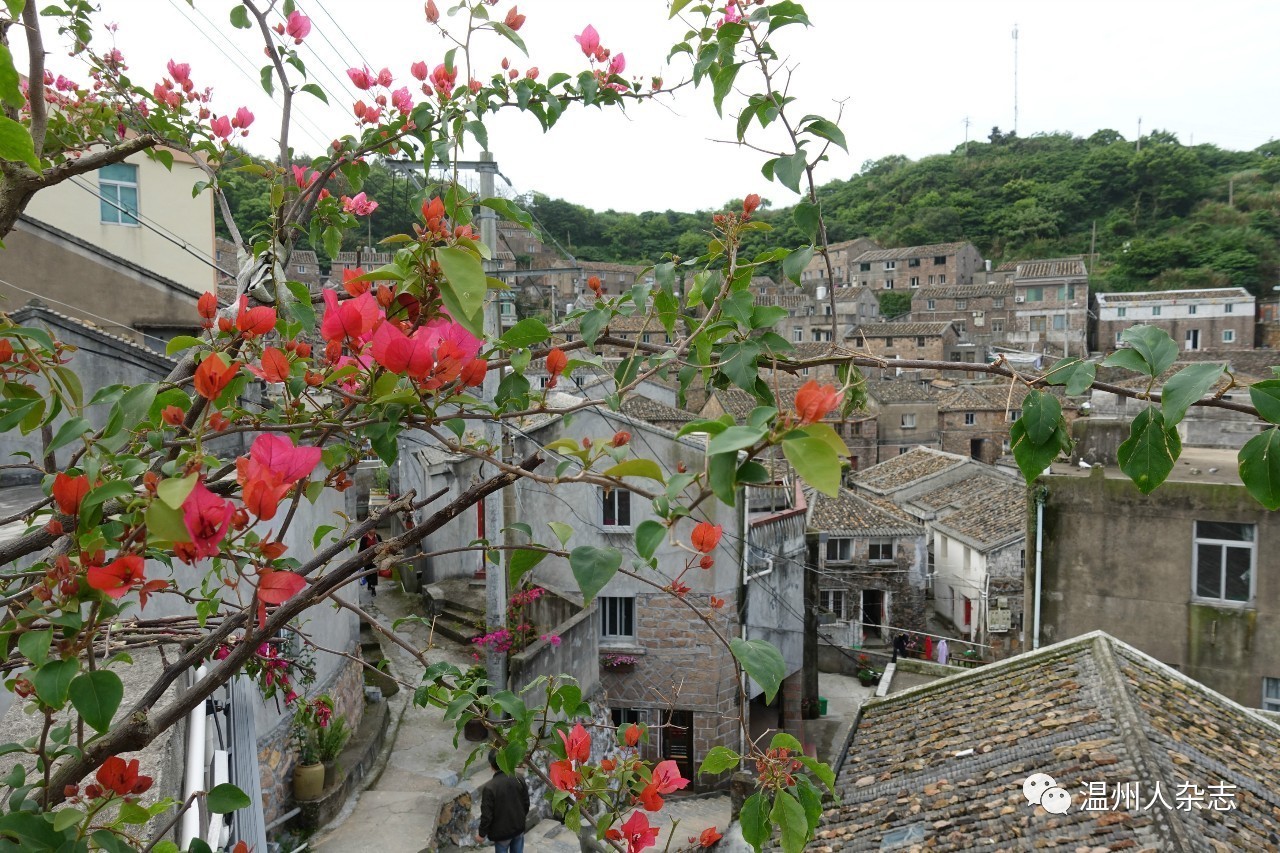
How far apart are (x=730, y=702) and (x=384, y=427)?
12.0 meters

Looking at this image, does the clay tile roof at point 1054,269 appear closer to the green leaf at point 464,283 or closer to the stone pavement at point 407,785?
the stone pavement at point 407,785

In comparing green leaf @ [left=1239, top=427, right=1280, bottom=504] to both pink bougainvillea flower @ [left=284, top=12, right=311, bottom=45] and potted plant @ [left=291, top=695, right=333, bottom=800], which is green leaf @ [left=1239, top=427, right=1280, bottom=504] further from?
potted plant @ [left=291, top=695, right=333, bottom=800]

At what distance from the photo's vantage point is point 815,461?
967 millimetres

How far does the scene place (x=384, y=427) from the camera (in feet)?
5.28

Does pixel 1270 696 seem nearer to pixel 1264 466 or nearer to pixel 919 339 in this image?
pixel 1264 466

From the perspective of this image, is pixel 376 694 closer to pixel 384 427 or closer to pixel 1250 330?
pixel 384 427

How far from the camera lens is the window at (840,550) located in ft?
70.3

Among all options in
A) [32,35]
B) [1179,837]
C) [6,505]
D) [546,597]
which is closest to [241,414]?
[32,35]

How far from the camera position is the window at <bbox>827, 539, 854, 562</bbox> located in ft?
70.3

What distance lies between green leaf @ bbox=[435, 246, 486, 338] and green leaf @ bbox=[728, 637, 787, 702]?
2.16ft

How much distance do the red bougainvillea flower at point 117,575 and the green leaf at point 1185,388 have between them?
1.56 metres

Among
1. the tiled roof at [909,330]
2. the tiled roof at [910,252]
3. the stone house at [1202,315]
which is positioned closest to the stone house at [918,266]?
the tiled roof at [910,252]

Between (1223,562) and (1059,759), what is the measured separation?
5611mm

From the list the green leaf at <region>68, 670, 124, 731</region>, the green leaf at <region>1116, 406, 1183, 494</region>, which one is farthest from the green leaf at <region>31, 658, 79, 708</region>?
the green leaf at <region>1116, 406, 1183, 494</region>
